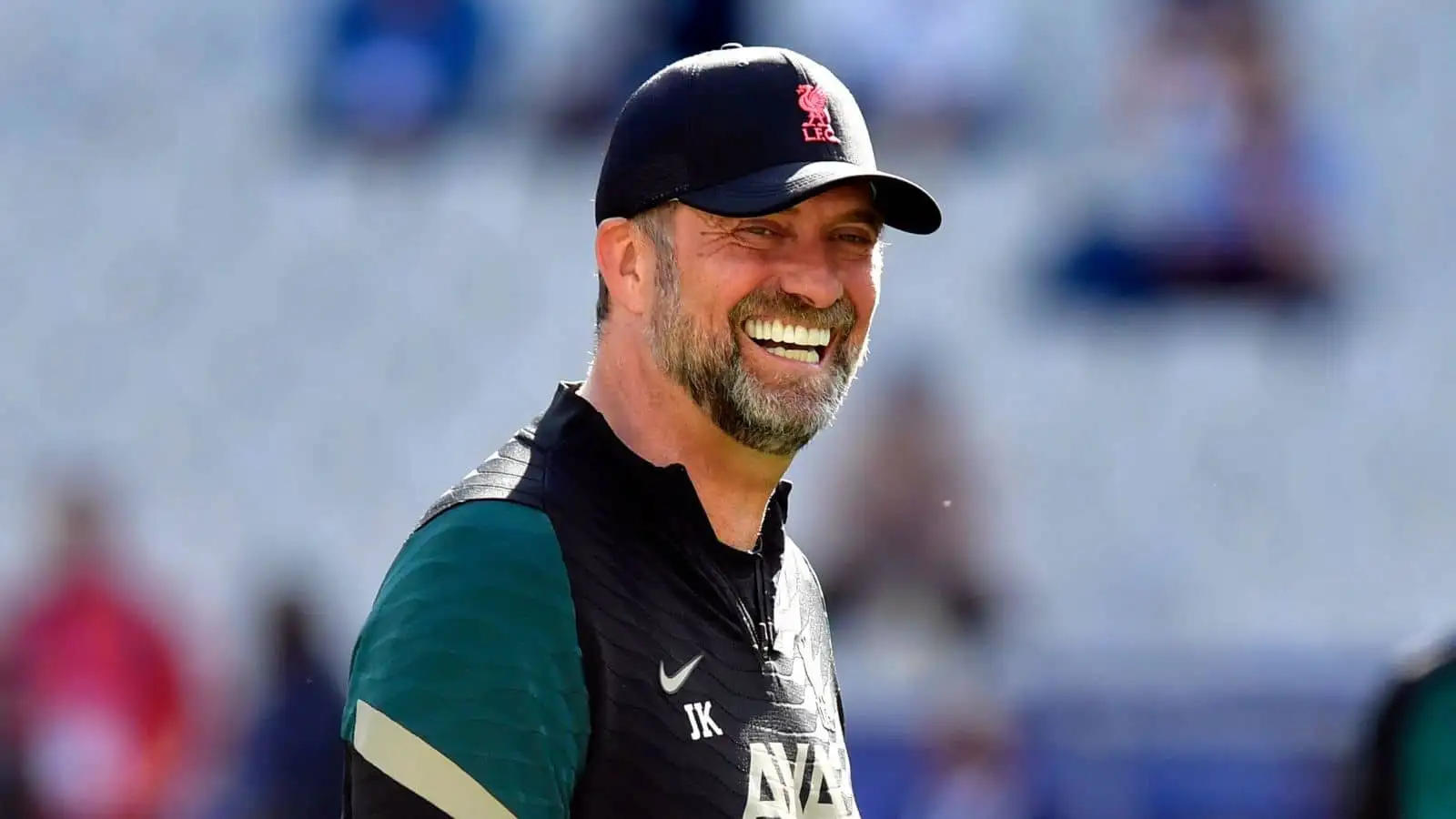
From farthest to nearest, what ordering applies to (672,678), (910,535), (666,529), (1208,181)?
(1208,181), (910,535), (666,529), (672,678)

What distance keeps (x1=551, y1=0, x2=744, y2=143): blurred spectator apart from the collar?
3.39m

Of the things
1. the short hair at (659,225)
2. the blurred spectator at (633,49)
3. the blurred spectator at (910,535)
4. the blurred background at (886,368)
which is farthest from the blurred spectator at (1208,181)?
the short hair at (659,225)

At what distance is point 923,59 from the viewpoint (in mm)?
4949

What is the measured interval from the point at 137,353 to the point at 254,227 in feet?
1.53

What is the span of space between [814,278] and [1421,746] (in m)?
1.73

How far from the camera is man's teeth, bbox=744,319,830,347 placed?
5.44ft

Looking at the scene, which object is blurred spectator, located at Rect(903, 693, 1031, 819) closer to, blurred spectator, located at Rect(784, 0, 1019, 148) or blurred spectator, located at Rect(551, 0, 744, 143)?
blurred spectator, located at Rect(784, 0, 1019, 148)

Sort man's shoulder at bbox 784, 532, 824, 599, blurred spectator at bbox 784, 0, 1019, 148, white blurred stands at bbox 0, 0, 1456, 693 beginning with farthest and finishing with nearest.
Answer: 1. blurred spectator at bbox 784, 0, 1019, 148
2. white blurred stands at bbox 0, 0, 1456, 693
3. man's shoulder at bbox 784, 532, 824, 599

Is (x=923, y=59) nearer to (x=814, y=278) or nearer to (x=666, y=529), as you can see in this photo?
(x=814, y=278)

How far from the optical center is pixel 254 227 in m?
5.19

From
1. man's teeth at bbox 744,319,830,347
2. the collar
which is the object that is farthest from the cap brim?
the collar

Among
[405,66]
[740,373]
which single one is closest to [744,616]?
[740,373]

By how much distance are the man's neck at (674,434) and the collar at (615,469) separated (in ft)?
0.08

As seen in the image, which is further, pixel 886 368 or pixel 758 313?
pixel 886 368
